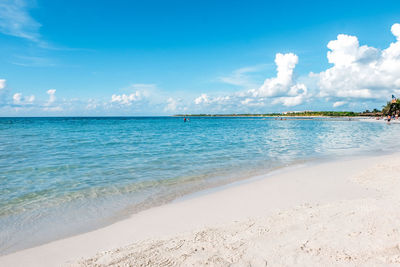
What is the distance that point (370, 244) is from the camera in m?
4.78

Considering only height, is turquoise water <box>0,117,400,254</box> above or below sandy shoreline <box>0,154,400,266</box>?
below

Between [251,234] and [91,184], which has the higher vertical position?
[251,234]

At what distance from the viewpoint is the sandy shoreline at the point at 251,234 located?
460 cm

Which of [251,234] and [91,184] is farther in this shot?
[91,184]

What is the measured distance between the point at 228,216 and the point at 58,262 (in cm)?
431

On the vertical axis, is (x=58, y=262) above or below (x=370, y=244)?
below

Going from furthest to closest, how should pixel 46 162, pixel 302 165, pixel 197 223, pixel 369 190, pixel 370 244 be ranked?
pixel 46 162
pixel 302 165
pixel 369 190
pixel 197 223
pixel 370 244

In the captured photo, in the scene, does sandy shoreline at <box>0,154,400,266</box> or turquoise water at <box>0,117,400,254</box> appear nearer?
sandy shoreline at <box>0,154,400,266</box>

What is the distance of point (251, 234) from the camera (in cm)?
554

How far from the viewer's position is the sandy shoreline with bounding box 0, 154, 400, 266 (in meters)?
4.60

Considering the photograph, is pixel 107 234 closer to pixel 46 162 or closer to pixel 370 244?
pixel 370 244

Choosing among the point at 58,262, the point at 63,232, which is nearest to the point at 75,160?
the point at 63,232

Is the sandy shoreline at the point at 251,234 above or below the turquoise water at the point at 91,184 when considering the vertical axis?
above

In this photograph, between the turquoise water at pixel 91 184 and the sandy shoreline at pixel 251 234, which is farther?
the turquoise water at pixel 91 184
